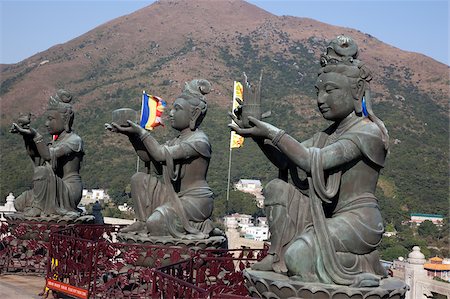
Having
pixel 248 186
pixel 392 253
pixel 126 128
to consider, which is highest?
pixel 248 186

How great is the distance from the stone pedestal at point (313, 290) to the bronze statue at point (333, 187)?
9 centimetres

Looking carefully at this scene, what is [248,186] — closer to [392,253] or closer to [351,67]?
[392,253]

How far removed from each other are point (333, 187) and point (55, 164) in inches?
244

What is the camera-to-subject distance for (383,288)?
207 inches

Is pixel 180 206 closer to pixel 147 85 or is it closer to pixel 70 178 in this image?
pixel 70 178

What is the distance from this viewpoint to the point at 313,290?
5.16m

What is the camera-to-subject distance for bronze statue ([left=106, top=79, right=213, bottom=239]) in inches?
337

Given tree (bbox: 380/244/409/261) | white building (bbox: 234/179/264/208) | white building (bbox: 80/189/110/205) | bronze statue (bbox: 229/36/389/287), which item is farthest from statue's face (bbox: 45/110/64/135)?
white building (bbox: 234/179/264/208)

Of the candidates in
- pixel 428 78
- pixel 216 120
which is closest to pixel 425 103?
pixel 428 78

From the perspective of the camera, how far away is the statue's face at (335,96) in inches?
226

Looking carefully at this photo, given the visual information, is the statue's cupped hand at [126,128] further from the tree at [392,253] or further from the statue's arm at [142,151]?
the tree at [392,253]

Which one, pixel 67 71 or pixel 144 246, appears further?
pixel 67 71

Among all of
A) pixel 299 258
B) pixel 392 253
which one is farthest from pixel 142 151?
pixel 392 253

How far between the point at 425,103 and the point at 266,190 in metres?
87.4
